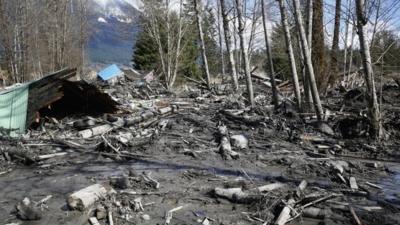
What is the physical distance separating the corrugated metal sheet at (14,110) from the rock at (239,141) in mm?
5259

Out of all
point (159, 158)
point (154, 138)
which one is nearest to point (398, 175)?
point (159, 158)

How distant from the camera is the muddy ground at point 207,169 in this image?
5.65 m

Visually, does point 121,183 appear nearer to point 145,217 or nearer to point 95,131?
point 145,217

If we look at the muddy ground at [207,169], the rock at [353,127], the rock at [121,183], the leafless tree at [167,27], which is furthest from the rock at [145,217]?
the leafless tree at [167,27]

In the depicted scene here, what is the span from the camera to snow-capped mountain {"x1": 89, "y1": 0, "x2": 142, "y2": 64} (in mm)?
33312

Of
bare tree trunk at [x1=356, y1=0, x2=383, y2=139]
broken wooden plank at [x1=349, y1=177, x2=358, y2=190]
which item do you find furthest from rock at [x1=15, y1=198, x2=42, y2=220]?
bare tree trunk at [x1=356, y1=0, x2=383, y2=139]

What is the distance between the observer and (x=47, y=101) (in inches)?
457

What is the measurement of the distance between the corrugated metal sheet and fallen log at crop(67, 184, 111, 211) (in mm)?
5557

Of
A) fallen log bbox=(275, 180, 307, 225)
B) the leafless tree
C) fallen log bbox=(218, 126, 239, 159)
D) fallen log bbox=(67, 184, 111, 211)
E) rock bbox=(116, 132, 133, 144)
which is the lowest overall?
fallen log bbox=(275, 180, 307, 225)

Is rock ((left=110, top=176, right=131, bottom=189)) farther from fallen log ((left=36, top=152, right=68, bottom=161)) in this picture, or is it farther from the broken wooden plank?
the broken wooden plank

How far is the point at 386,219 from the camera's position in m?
5.45

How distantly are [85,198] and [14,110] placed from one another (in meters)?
6.27

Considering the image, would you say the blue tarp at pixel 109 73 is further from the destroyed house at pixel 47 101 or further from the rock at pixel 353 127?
the rock at pixel 353 127

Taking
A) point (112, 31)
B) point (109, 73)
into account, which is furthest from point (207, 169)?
point (112, 31)
